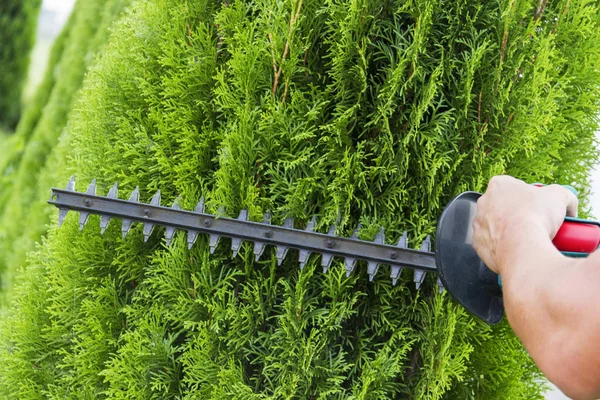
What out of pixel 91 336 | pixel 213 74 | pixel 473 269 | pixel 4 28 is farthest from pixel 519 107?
pixel 4 28

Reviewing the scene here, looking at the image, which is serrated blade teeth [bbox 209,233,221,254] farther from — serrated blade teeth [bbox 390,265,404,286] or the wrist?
the wrist

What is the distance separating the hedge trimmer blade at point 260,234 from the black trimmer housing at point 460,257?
1.40ft

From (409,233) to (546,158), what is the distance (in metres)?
0.63

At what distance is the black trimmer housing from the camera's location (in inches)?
59.8

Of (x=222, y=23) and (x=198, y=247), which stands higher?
(x=222, y=23)

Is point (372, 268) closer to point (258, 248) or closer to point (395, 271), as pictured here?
point (395, 271)

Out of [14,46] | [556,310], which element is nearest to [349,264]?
[556,310]

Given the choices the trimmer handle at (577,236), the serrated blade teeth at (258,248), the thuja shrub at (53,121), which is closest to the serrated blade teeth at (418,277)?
the serrated blade teeth at (258,248)

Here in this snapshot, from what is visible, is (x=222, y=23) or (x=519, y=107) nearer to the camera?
(x=519, y=107)

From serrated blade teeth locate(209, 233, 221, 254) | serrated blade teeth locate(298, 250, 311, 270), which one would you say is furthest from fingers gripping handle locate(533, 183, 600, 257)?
serrated blade teeth locate(209, 233, 221, 254)

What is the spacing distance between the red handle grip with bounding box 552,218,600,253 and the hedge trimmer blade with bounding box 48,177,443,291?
2.05 feet

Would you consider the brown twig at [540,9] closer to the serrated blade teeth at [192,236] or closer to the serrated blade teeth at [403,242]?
the serrated blade teeth at [403,242]

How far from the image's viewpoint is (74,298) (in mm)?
2473

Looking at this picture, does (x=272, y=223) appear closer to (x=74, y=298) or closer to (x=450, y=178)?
(x=450, y=178)
